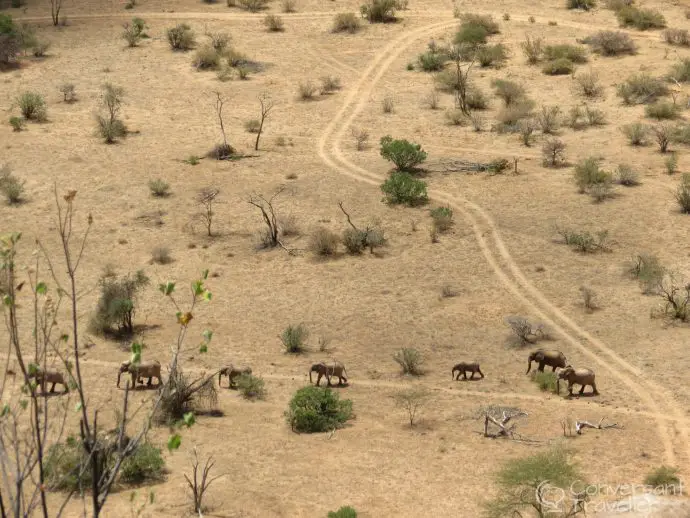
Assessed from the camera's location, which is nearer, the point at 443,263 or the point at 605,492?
the point at 605,492

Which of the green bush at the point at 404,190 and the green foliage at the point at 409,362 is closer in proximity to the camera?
the green foliage at the point at 409,362

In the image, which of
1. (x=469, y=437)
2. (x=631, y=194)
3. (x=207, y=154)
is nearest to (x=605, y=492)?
(x=469, y=437)

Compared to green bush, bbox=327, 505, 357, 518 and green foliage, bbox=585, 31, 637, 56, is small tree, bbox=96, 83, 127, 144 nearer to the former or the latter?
green foliage, bbox=585, 31, 637, 56

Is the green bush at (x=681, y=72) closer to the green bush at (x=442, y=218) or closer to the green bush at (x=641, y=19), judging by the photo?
the green bush at (x=641, y=19)

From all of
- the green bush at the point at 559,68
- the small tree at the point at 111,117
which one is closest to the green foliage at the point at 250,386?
the small tree at the point at 111,117

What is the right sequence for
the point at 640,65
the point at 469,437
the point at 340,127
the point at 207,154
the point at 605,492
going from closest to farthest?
1. the point at 605,492
2. the point at 469,437
3. the point at 207,154
4. the point at 340,127
5. the point at 640,65

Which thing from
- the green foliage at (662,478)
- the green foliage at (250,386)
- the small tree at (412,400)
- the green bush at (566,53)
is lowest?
the green foliage at (250,386)

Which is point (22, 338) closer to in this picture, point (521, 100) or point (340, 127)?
point (340, 127)
